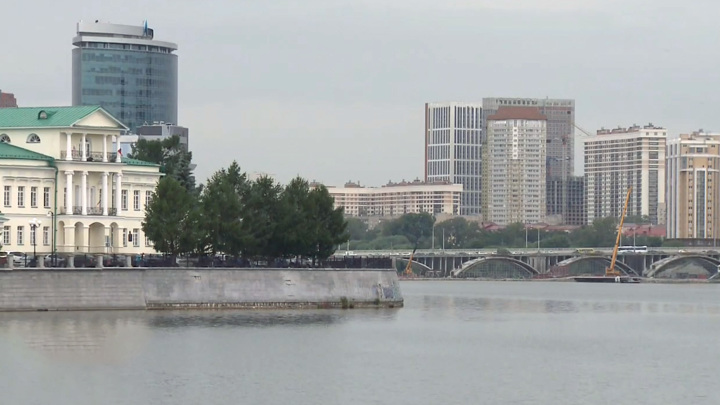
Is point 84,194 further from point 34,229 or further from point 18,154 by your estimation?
point 34,229

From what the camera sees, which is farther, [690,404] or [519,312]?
[519,312]

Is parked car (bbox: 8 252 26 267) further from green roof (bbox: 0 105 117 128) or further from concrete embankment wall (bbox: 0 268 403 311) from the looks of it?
green roof (bbox: 0 105 117 128)

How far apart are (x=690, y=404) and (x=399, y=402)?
11878mm

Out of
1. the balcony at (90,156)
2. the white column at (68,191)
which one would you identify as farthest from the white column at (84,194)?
the balcony at (90,156)

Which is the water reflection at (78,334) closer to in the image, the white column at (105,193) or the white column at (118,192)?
the white column at (105,193)

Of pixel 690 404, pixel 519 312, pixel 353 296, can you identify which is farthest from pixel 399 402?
pixel 519 312

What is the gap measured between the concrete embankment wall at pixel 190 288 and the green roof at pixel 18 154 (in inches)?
537

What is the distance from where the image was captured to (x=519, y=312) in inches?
5472

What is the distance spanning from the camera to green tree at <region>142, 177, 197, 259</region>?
11688 centimetres

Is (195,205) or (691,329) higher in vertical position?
(195,205)

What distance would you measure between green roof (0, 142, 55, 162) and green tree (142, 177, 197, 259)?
7.86 metres

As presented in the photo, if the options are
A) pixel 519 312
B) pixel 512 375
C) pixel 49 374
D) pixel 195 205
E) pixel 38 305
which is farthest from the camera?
pixel 519 312

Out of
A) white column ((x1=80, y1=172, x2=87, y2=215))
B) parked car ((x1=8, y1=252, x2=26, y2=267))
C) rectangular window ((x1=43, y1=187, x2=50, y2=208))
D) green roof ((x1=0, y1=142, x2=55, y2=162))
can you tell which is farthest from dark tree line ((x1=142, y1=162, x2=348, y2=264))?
parked car ((x1=8, y1=252, x2=26, y2=267))

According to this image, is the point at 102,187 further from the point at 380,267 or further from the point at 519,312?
the point at 519,312
